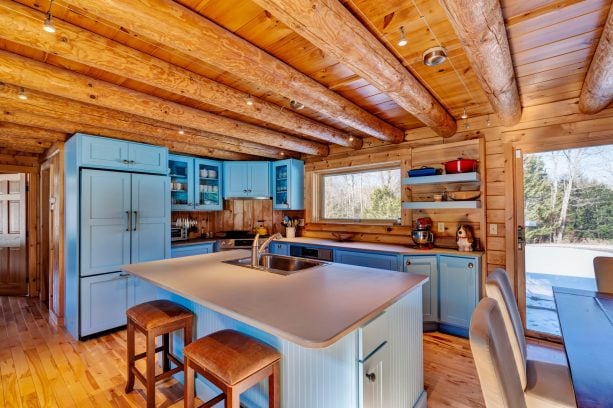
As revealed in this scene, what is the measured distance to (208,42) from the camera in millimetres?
1550

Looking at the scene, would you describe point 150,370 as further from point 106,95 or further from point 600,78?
point 600,78

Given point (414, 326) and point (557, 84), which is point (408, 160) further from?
point (414, 326)

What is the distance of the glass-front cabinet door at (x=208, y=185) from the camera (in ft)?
14.5

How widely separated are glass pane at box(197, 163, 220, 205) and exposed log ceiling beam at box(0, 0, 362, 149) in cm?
218

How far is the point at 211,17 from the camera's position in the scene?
5.04 ft

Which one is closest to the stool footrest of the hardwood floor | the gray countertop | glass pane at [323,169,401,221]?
the gray countertop

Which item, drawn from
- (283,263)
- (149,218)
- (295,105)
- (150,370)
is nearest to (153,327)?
(150,370)

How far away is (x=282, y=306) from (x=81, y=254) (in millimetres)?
2722

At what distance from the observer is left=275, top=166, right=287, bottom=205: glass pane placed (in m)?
4.72

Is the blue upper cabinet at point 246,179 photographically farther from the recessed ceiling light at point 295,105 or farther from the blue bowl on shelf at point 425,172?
the blue bowl on shelf at point 425,172

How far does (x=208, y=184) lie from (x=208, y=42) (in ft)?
11.1

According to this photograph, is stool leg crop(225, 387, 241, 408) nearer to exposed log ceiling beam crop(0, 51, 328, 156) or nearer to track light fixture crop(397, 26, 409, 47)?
track light fixture crop(397, 26, 409, 47)

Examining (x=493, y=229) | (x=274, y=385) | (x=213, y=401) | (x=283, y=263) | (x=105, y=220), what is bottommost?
(x=213, y=401)

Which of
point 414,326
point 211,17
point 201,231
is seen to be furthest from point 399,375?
point 201,231
